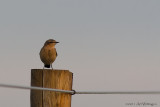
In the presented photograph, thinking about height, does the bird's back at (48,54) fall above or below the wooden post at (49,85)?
above

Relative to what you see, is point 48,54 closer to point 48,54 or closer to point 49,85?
point 48,54

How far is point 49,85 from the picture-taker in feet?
18.6

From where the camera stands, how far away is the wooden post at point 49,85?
564cm

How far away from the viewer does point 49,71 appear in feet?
18.7

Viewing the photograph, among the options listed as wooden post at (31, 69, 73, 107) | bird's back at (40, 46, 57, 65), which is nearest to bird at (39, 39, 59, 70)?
bird's back at (40, 46, 57, 65)

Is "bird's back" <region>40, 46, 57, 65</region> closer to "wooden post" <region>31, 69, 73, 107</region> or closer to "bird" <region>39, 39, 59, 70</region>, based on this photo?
"bird" <region>39, 39, 59, 70</region>

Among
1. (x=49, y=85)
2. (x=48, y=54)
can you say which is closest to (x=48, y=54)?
(x=48, y=54)

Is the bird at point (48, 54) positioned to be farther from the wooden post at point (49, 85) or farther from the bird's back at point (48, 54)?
the wooden post at point (49, 85)

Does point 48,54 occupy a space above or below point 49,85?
above

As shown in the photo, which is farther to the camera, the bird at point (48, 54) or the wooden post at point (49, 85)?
the bird at point (48, 54)

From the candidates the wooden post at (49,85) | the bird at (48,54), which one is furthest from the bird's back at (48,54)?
the wooden post at (49,85)

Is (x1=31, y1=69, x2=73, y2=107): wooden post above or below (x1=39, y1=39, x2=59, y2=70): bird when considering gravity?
below

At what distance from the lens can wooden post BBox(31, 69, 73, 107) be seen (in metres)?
5.64

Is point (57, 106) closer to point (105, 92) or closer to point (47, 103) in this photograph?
point (47, 103)
